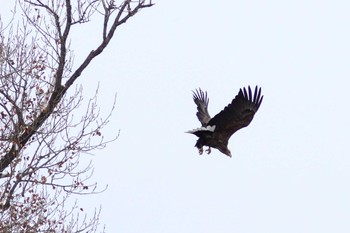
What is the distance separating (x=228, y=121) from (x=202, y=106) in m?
1.98

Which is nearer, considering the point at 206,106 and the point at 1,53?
the point at 1,53

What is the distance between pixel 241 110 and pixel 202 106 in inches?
78.8

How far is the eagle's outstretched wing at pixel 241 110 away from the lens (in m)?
19.1

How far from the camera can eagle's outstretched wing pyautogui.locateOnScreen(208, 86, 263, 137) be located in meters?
19.1

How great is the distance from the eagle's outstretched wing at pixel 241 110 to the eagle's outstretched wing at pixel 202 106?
3.70ft

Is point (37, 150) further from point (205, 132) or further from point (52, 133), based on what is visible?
point (205, 132)

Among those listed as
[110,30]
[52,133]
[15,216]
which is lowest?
[15,216]

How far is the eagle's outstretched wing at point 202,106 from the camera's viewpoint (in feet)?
67.6

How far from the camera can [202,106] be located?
2109cm

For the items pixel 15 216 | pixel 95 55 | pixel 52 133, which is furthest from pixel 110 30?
pixel 15 216

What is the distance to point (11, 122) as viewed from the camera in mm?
18469

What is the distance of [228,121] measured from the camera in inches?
754

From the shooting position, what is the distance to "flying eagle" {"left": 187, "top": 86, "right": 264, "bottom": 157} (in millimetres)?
19109

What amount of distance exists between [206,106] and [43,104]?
130 inches
